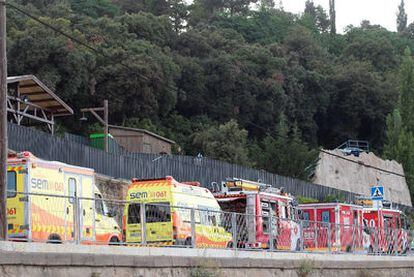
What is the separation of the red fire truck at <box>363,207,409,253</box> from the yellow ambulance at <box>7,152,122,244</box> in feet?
34.4

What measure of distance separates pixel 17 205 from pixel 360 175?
5859 centimetres

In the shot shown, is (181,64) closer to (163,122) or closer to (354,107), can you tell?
(163,122)

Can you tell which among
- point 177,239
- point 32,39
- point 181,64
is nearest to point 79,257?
point 177,239

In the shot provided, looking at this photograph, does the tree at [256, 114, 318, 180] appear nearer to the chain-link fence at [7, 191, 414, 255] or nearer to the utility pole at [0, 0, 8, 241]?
the chain-link fence at [7, 191, 414, 255]

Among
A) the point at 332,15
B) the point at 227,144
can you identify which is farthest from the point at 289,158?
the point at 332,15

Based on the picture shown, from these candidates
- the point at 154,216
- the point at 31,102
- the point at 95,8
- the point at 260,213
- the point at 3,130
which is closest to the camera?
the point at 3,130

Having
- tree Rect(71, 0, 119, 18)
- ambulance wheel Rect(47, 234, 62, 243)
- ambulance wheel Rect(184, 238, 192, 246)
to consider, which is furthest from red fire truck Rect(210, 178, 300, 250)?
tree Rect(71, 0, 119, 18)

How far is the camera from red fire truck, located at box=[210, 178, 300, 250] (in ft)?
72.7

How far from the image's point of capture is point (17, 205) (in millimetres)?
17984

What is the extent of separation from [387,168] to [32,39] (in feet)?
109

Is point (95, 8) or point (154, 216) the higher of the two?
point (95, 8)

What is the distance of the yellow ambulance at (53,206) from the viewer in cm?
1681

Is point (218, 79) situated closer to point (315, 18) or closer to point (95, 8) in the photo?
point (95, 8)

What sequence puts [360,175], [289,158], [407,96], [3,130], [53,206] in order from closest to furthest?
[3,130]
[53,206]
[289,158]
[360,175]
[407,96]
